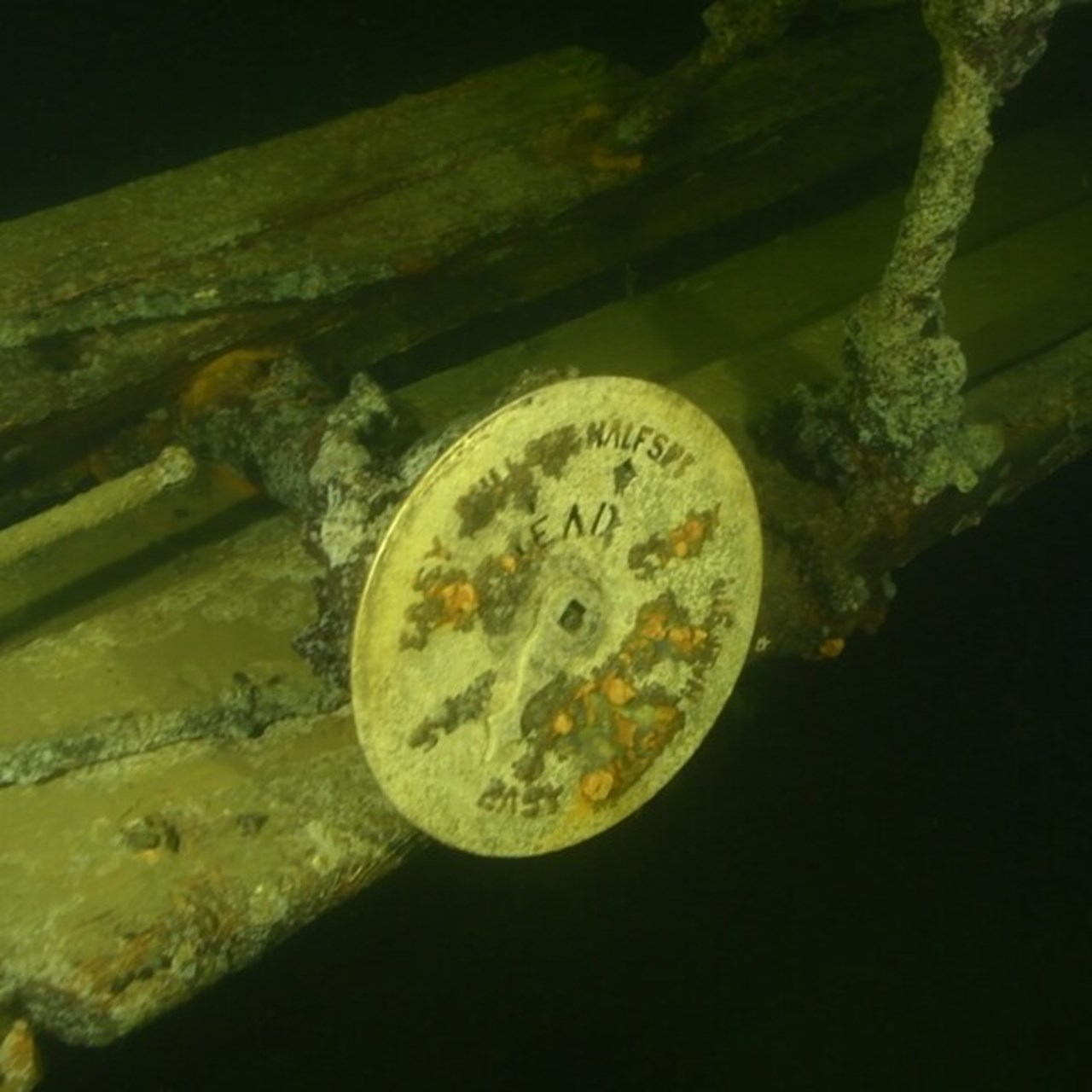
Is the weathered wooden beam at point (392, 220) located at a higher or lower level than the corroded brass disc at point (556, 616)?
higher

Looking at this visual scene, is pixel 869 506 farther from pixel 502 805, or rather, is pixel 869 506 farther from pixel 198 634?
pixel 198 634

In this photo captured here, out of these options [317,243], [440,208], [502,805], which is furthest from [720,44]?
[502,805]

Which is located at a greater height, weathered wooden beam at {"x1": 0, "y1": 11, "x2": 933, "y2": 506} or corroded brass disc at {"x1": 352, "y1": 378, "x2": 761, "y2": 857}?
weathered wooden beam at {"x1": 0, "y1": 11, "x2": 933, "y2": 506}

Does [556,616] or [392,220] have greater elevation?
[392,220]

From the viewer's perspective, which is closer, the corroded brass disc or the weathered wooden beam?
the corroded brass disc

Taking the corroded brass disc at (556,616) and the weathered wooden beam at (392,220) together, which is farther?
the weathered wooden beam at (392,220)

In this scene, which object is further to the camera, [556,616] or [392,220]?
[392,220]

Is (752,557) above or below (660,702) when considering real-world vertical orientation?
above

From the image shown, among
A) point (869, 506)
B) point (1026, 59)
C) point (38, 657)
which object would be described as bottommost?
point (869, 506)
